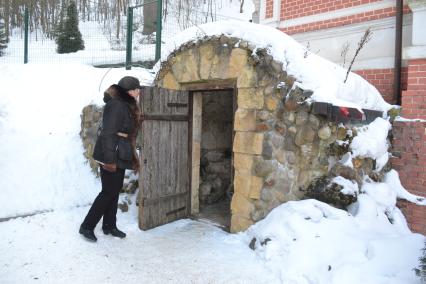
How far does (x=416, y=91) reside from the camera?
481 centimetres

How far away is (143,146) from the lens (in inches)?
170

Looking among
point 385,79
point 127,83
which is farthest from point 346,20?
point 127,83

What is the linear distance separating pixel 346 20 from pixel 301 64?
310 centimetres

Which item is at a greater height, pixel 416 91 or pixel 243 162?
pixel 416 91

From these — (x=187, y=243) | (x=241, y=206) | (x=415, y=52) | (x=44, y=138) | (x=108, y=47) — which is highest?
(x=108, y=47)

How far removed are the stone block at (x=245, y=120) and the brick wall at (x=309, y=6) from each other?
353 cm

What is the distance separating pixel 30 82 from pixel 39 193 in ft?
12.0

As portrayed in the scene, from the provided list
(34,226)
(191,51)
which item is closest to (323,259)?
(191,51)

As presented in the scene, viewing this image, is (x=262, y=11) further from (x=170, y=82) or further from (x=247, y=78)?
(x=247, y=78)

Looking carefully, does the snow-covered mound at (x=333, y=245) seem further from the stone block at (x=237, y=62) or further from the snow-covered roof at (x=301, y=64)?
the stone block at (x=237, y=62)

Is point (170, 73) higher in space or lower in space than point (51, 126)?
higher

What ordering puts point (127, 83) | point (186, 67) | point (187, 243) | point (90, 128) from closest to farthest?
point (127, 83)
point (187, 243)
point (186, 67)
point (90, 128)

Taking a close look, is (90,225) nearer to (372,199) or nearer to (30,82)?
(372,199)

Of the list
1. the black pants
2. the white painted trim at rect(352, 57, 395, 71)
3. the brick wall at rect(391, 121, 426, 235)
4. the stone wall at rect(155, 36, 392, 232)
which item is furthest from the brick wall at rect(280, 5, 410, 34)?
the black pants
